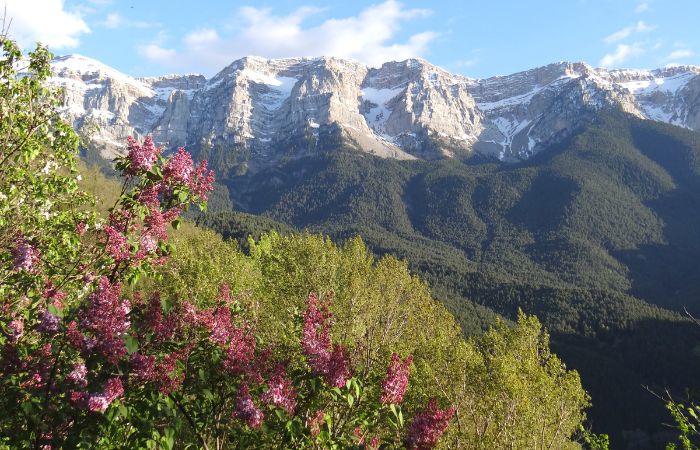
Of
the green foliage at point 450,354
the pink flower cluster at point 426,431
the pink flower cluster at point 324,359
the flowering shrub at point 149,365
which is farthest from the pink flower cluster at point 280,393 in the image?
the green foliage at point 450,354

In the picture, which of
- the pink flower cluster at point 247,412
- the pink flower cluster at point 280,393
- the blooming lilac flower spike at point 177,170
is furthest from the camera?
the blooming lilac flower spike at point 177,170

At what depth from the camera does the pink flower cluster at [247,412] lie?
22.7ft

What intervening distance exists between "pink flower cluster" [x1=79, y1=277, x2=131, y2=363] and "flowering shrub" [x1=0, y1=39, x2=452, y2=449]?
14 mm

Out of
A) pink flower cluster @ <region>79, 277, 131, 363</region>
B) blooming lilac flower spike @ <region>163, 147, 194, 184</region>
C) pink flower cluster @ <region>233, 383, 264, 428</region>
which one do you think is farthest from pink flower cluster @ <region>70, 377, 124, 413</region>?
blooming lilac flower spike @ <region>163, 147, 194, 184</region>

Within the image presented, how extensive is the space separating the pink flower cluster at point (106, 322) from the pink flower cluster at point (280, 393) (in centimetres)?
209

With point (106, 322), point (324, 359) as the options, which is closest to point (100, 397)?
point (106, 322)

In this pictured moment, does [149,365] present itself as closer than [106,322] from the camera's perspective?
No

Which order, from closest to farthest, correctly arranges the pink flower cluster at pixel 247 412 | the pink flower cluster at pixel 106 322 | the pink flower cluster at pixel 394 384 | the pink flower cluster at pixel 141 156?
the pink flower cluster at pixel 106 322, the pink flower cluster at pixel 247 412, the pink flower cluster at pixel 141 156, the pink flower cluster at pixel 394 384

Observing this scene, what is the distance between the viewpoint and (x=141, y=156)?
7492 mm

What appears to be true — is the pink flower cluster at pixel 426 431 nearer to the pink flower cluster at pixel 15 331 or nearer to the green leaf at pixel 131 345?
the green leaf at pixel 131 345

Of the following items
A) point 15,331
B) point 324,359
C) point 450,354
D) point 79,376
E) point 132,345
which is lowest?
point 450,354

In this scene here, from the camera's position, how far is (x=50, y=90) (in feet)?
38.3

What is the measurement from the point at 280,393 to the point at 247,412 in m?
0.53

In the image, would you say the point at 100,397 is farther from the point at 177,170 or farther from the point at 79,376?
the point at 177,170
